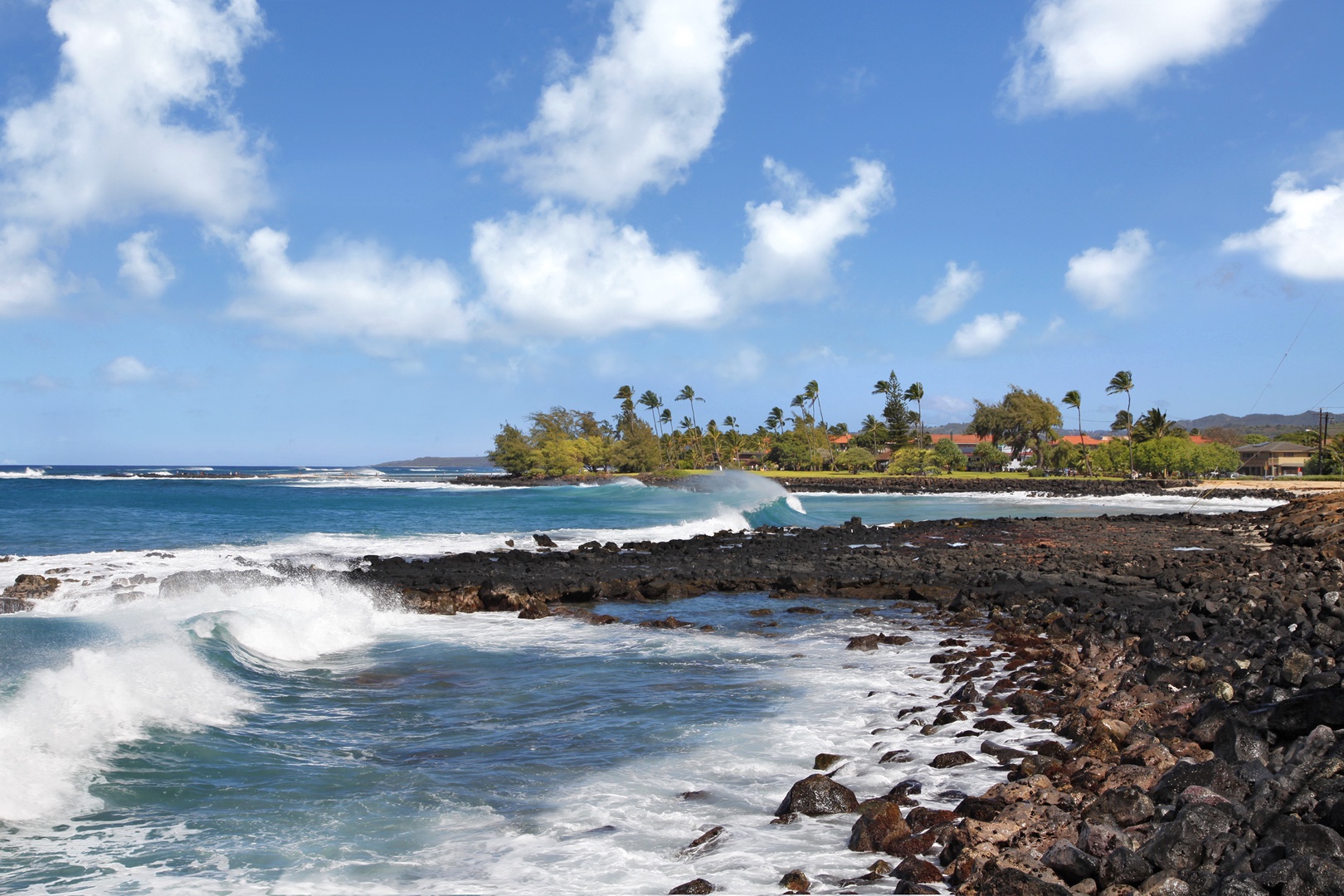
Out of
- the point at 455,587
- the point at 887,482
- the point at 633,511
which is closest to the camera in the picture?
the point at 455,587

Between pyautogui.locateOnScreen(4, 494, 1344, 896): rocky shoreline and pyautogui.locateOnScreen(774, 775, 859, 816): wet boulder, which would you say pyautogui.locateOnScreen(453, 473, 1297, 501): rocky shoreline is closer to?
pyautogui.locateOnScreen(4, 494, 1344, 896): rocky shoreline

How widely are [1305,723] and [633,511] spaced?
43.2 metres

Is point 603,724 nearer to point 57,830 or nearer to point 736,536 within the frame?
point 57,830

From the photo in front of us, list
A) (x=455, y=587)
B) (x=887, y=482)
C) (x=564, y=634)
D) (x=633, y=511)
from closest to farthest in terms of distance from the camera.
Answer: (x=564, y=634), (x=455, y=587), (x=633, y=511), (x=887, y=482)

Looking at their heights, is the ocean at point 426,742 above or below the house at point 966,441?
below

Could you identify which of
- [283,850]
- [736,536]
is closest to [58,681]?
[283,850]

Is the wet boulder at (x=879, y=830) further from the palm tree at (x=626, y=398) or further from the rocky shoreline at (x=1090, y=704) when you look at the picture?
the palm tree at (x=626, y=398)

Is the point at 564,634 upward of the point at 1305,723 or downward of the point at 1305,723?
downward

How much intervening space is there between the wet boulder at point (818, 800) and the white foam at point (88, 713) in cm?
567

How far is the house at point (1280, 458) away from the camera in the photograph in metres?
86.4

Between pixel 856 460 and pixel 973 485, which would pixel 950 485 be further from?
pixel 856 460

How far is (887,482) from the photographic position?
8662cm

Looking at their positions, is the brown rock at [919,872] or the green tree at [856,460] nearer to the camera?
the brown rock at [919,872]

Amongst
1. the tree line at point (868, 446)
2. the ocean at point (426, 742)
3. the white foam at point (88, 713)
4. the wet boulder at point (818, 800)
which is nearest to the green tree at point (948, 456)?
the tree line at point (868, 446)
